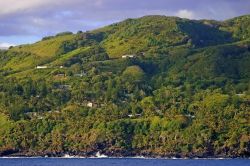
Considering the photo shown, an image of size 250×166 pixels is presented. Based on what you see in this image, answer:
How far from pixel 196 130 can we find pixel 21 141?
45.7 meters

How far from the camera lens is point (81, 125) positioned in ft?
633

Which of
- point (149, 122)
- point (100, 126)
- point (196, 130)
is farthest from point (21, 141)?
point (196, 130)

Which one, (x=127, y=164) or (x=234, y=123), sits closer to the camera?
(x=127, y=164)

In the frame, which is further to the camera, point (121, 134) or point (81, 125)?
point (81, 125)

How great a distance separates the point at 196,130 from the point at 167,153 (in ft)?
29.0

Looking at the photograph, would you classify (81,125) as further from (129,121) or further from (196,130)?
(196,130)

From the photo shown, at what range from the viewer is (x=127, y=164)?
493ft

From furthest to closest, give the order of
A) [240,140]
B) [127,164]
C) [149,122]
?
1. [149,122]
2. [240,140]
3. [127,164]

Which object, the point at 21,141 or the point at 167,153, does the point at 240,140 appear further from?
the point at 21,141

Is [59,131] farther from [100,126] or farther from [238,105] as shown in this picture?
[238,105]

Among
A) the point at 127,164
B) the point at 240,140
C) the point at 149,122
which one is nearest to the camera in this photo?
the point at 127,164

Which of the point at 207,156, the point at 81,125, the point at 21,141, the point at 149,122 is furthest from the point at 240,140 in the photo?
the point at 21,141

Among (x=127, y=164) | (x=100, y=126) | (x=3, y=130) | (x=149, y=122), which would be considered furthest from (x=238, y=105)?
(x=3, y=130)

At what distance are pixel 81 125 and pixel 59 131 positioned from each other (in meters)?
6.10
